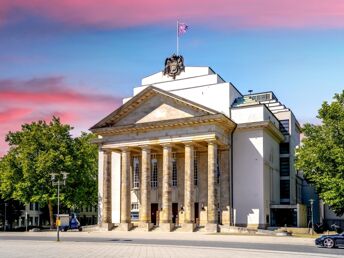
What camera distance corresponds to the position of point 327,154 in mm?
53188

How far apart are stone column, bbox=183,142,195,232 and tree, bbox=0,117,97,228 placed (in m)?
22.5

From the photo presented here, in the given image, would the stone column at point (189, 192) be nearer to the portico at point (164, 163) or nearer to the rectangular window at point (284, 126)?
the portico at point (164, 163)

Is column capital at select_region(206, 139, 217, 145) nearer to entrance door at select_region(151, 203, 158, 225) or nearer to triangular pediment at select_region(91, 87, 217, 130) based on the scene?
triangular pediment at select_region(91, 87, 217, 130)

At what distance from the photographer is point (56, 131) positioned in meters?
75.6

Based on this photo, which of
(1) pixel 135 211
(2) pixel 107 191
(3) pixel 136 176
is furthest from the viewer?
(3) pixel 136 176

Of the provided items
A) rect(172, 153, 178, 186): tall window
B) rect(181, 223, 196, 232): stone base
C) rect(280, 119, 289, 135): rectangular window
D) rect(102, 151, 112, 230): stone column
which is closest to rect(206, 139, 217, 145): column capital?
rect(172, 153, 178, 186): tall window

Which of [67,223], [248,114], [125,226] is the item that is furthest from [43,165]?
[248,114]

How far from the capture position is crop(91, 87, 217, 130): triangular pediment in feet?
197

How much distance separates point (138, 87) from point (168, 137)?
1486cm

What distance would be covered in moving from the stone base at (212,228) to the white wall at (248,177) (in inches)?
281

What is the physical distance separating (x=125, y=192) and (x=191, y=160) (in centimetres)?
1017

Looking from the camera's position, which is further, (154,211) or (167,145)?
(154,211)

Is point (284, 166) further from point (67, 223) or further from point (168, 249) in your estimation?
point (168, 249)

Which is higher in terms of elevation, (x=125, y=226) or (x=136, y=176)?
(x=136, y=176)
